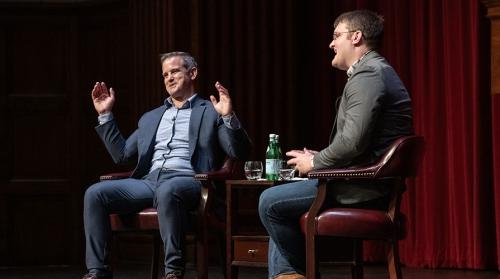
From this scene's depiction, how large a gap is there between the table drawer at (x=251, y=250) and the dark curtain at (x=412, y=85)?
153 cm

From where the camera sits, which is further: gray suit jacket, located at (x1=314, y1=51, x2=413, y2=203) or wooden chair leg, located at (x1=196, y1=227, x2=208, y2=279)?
wooden chair leg, located at (x1=196, y1=227, x2=208, y2=279)

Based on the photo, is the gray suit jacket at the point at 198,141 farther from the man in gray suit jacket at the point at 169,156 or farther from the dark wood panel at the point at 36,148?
the dark wood panel at the point at 36,148

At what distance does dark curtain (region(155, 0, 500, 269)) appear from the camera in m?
4.95

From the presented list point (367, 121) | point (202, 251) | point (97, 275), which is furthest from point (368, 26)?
point (97, 275)

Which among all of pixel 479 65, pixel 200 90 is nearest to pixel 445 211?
pixel 479 65

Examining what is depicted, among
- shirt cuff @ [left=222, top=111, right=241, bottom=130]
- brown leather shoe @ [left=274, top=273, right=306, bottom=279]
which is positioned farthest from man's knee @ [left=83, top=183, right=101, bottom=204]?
brown leather shoe @ [left=274, top=273, right=306, bottom=279]

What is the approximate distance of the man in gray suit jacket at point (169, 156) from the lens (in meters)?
3.71

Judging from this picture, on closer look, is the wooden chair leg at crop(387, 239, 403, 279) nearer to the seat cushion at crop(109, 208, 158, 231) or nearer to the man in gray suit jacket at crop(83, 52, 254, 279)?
the man in gray suit jacket at crop(83, 52, 254, 279)

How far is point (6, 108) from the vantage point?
591 cm

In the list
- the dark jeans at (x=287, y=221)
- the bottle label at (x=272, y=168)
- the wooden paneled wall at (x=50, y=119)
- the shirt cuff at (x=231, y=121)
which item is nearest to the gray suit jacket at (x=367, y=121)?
the dark jeans at (x=287, y=221)

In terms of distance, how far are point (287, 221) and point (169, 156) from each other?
104 cm

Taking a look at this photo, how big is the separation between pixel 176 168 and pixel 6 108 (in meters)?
2.32

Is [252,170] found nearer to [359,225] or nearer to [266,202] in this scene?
[266,202]

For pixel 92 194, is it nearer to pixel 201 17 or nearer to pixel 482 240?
pixel 201 17
